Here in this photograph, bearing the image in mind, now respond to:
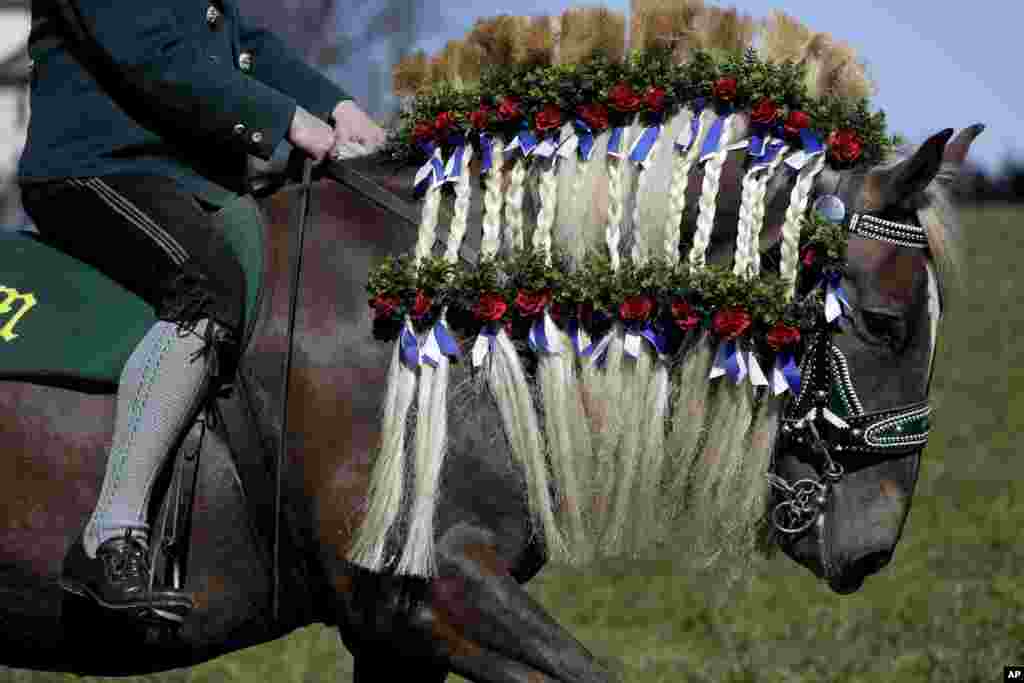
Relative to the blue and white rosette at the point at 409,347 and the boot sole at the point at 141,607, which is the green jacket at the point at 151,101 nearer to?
the blue and white rosette at the point at 409,347

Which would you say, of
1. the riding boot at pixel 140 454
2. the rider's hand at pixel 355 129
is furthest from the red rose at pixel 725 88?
the riding boot at pixel 140 454

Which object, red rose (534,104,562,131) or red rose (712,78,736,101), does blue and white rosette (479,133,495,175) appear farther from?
red rose (712,78,736,101)

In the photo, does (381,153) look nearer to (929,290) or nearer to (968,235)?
(929,290)

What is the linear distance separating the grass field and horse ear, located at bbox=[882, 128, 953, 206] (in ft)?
3.38

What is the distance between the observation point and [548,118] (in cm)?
348

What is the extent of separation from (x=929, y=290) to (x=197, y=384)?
5.47ft

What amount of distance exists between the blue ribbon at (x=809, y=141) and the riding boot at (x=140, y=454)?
1.38 m

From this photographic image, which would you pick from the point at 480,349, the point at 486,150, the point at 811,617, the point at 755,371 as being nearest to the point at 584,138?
the point at 486,150

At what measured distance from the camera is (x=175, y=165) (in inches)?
143

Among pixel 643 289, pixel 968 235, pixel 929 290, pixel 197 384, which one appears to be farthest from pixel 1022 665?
pixel 968 235

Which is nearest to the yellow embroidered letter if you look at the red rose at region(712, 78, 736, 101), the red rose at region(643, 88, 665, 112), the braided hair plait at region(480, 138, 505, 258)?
the braided hair plait at region(480, 138, 505, 258)

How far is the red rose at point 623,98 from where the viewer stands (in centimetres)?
346

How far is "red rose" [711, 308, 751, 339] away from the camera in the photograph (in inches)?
133

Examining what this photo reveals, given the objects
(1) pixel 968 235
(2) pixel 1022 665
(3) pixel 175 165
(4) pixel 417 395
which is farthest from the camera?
(1) pixel 968 235
